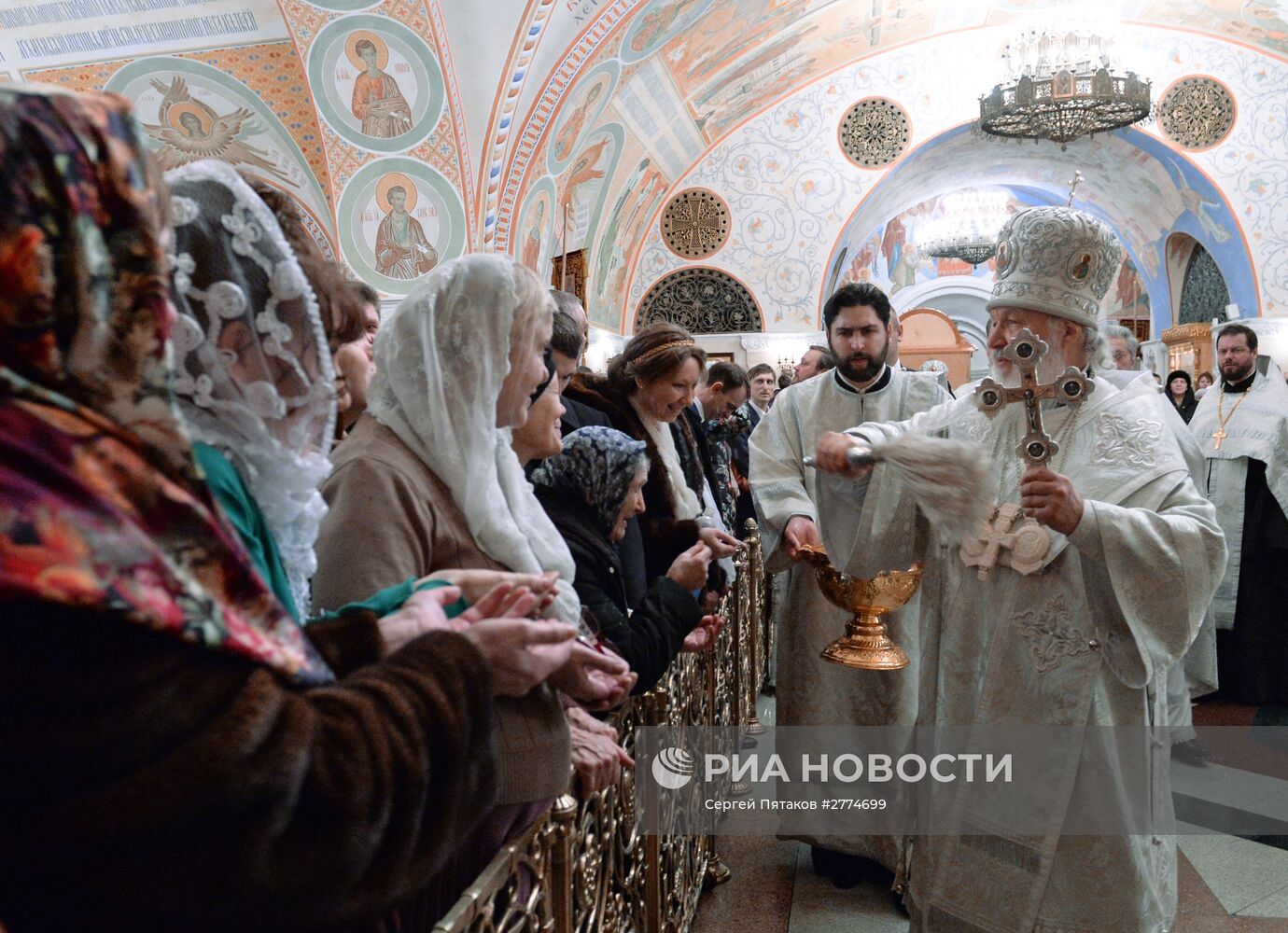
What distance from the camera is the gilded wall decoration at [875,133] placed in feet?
50.1

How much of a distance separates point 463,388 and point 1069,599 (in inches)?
63.6

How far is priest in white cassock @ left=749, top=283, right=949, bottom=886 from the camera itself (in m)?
3.46

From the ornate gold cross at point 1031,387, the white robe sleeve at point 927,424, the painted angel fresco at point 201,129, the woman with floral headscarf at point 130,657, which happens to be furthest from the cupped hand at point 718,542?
the painted angel fresco at point 201,129

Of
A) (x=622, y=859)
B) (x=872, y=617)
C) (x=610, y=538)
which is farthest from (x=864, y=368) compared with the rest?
(x=622, y=859)

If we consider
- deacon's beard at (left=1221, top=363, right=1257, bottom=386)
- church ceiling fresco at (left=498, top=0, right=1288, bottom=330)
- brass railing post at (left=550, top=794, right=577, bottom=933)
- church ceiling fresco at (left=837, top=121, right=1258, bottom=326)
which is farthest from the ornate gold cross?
church ceiling fresco at (left=837, top=121, right=1258, bottom=326)

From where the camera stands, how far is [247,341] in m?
1.19

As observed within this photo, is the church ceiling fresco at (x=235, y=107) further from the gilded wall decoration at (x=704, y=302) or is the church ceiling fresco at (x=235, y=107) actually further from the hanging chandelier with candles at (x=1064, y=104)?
the hanging chandelier with candles at (x=1064, y=104)

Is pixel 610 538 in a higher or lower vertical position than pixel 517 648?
lower

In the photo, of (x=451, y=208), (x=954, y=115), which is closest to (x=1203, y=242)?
(x=954, y=115)

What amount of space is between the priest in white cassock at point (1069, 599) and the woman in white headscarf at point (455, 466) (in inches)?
42.8

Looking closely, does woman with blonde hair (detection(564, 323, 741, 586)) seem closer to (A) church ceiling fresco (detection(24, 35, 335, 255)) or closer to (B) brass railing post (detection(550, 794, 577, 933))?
(B) brass railing post (detection(550, 794, 577, 933))

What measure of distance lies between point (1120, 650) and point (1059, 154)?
1830cm

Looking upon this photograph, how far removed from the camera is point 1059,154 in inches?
723

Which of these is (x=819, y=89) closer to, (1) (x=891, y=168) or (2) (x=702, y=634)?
(1) (x=891, y=168)
